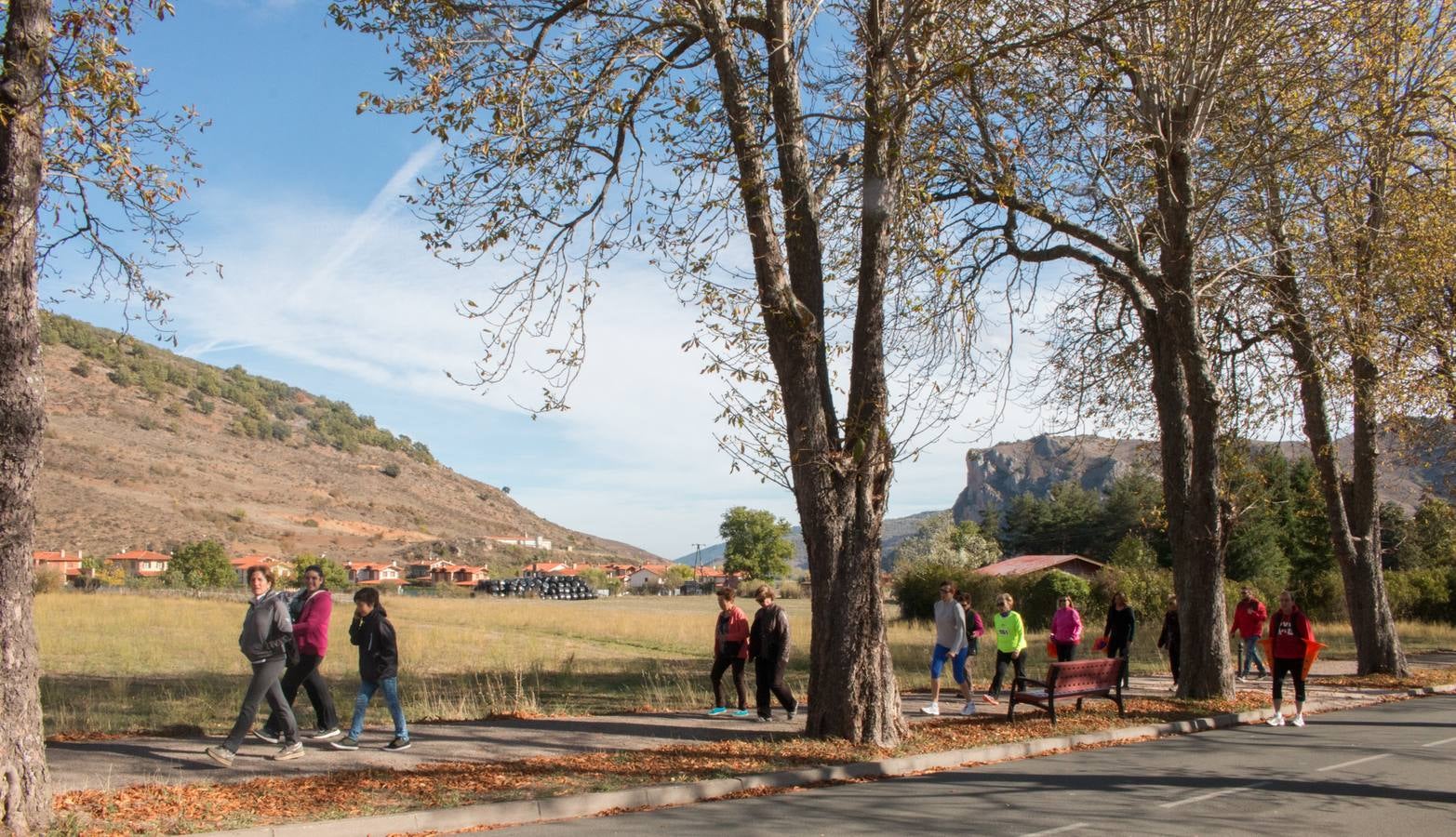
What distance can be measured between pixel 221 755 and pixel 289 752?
0.62 meters

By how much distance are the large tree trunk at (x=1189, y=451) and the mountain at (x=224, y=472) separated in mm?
67511

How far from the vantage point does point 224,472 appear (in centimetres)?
12144

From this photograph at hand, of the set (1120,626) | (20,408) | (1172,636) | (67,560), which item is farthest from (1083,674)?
(67,560)

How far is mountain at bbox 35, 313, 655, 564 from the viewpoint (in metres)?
92.1

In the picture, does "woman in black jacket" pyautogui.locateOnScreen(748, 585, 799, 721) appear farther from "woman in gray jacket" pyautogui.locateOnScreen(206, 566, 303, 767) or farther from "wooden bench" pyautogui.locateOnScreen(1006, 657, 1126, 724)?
"woman in gray jacket" pyautogui.locateOnScreen(206, 566, 303, 767)

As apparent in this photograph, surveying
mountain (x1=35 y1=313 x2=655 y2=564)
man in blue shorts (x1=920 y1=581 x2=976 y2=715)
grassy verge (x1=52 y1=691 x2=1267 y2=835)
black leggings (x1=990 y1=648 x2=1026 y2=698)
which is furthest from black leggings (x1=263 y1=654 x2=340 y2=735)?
mountain (x1=35 y1=313 x2=655 y2=564)

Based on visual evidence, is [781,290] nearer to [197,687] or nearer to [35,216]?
[35,216]

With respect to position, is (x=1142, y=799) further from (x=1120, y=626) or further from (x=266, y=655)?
(x=1120, y=626)

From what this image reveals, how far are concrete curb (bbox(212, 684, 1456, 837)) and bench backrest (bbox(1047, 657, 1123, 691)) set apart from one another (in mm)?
683

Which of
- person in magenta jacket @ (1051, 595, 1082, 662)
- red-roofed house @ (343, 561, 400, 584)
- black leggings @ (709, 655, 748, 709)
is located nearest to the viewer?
black leggings @ (709, 655, 748, 709)

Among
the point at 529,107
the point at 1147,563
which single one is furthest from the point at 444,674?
the point at 1147,563

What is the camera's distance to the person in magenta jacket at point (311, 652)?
33.6 feet

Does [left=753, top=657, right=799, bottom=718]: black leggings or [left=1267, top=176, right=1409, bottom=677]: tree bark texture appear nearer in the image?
[left=753, top=657, right=799, bottom=718]: black leggings

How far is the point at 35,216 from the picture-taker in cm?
738
